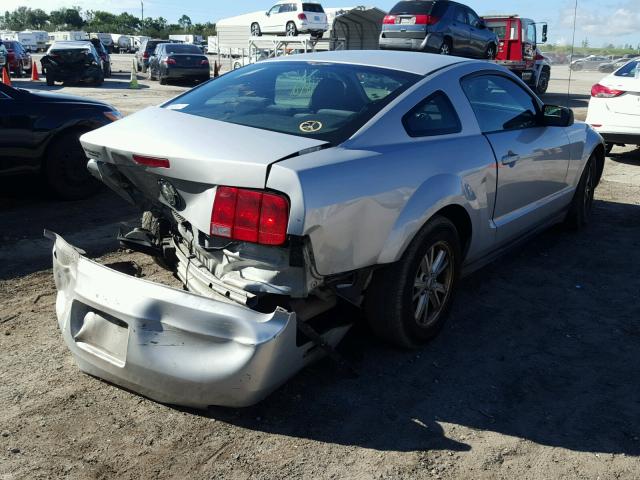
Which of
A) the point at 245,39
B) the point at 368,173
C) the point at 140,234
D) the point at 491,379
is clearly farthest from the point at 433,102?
the point at 245,39

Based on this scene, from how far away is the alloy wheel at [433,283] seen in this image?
12.1 feet

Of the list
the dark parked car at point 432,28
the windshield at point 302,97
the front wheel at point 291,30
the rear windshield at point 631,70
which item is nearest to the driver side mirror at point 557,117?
the windshield at point 302,97

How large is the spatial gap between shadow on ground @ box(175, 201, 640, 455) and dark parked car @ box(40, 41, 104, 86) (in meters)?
21.0

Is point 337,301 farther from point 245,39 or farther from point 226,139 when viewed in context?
point 245,39

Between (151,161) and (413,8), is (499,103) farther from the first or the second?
(413,8)

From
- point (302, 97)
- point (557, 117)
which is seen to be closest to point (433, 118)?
point (302, 97)

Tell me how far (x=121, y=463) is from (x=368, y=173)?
1.69 meters

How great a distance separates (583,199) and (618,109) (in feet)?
13.1

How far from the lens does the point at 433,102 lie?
152 inches

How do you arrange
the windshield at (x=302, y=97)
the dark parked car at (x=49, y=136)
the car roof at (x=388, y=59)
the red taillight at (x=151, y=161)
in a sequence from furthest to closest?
1. the dark parked car at (x=49, y=136)
2. the car roof at (x=388, y=59)
3. the windshield at (x=302, y=97)
4. the red taillight at (x=151, y=161)

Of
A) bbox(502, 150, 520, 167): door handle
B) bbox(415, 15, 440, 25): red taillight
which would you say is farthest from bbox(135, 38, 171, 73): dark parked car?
bbox(502, 150, 520, 167): door handle

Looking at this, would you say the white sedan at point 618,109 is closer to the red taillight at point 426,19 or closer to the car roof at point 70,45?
the red taillight at point 426,19

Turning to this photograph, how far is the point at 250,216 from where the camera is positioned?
2.87 metres

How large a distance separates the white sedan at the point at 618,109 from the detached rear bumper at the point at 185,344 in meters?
7.66
